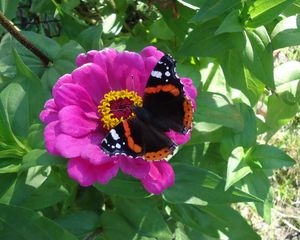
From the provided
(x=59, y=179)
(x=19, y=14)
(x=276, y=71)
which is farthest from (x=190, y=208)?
(x=19, y=14)

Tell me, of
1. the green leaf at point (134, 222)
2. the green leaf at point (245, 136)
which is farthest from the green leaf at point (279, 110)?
the green leaf at point (134, 222)

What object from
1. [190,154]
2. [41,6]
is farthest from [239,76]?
[41,6]

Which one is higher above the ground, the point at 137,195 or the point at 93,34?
the point at 93,34

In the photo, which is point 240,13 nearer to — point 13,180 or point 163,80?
point 163,80

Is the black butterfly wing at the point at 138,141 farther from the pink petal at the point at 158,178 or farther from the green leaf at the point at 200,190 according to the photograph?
the green leaf at the point at 200,190

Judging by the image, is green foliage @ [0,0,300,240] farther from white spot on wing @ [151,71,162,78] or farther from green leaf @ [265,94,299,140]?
white spot on wing @ [151,71,162,78]
